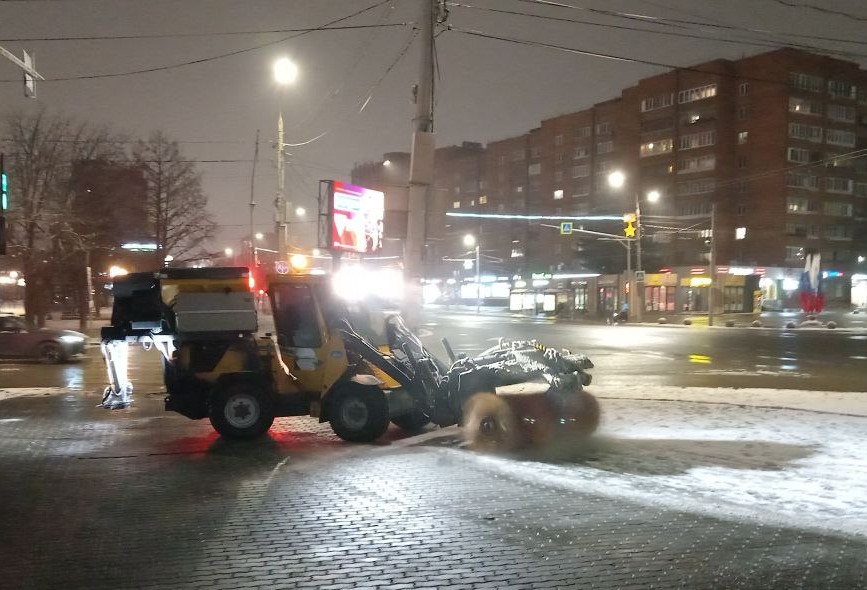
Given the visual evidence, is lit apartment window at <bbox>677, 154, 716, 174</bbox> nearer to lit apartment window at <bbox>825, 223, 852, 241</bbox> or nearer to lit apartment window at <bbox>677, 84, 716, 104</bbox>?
lit apartment window at <bbox>677, 84, 716, 104</bbox>

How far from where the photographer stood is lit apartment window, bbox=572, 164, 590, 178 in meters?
96.3

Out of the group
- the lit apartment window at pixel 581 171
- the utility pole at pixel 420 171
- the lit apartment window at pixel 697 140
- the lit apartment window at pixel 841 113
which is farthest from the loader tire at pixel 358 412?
the lit apartment window at pixel 581 171

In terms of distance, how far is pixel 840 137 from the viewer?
7344 centimetres

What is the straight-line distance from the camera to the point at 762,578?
5.13 meters

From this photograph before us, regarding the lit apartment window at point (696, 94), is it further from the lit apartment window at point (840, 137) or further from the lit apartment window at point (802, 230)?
the lit apartment window at point (802, 230)

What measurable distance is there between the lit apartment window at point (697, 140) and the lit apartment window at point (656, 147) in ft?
3.90

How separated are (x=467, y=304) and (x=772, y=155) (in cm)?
4246

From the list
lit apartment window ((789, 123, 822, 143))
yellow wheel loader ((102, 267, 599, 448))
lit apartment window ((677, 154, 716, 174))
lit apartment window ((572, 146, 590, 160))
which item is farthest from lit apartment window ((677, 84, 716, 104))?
yellow wheel loader ((102, 267, 599, 448))

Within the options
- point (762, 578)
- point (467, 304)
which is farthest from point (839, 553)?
point (467, 304)

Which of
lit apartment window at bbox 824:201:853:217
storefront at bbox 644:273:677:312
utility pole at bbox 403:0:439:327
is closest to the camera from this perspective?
utility pole at bbox 403:0:439:327

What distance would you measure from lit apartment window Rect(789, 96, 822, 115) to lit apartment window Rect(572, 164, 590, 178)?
1150 inches

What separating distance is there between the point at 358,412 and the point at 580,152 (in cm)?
9219

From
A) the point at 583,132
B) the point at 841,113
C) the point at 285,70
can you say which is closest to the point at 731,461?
the point at 285,70

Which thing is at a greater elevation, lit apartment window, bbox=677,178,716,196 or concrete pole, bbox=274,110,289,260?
lit apartment window, bbox=677,178,716,196
